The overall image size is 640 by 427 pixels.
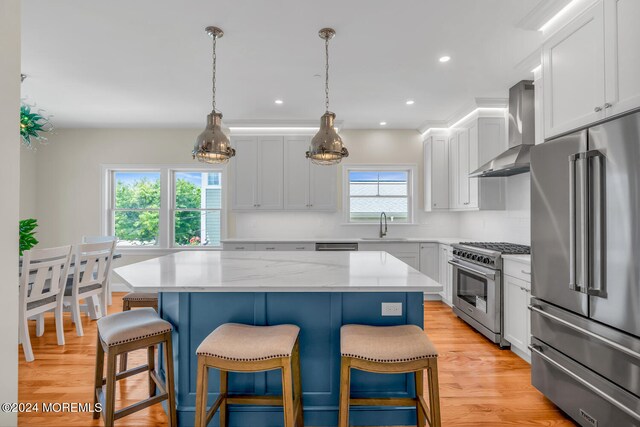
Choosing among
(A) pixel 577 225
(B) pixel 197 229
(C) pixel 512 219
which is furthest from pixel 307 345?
(B) pixel 197 229

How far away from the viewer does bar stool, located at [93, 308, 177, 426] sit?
170 centimetres

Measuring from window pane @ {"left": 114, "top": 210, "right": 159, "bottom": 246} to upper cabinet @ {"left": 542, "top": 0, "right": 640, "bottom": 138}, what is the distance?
5.39 m

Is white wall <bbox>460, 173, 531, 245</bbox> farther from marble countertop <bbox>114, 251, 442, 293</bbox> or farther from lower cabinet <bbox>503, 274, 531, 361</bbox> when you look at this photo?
marble countertop <bbox>114, 251, 442, 293</bbox>

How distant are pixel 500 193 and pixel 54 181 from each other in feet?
21.6

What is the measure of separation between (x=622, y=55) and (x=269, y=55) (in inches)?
95.7

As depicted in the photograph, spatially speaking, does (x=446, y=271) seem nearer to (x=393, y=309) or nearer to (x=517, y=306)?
(x=517, y=306)

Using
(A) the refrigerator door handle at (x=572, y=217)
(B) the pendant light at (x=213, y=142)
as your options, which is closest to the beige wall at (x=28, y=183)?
(B) the pendant light at (x=213, y=142)

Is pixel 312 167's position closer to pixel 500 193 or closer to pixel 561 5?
pixel 500 193

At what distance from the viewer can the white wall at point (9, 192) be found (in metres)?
0.90

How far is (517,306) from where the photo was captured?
294 centimetres

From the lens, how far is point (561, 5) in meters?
2.14

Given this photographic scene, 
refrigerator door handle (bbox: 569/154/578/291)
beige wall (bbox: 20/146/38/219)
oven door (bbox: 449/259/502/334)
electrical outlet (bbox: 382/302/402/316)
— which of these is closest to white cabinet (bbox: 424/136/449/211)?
oven door (bbox: 449/259/502/334)

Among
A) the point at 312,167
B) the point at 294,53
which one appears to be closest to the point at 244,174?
the point at 312,167

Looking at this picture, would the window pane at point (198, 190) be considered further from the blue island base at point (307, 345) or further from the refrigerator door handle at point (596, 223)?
the refrigerator door handle at point (596, 223)
